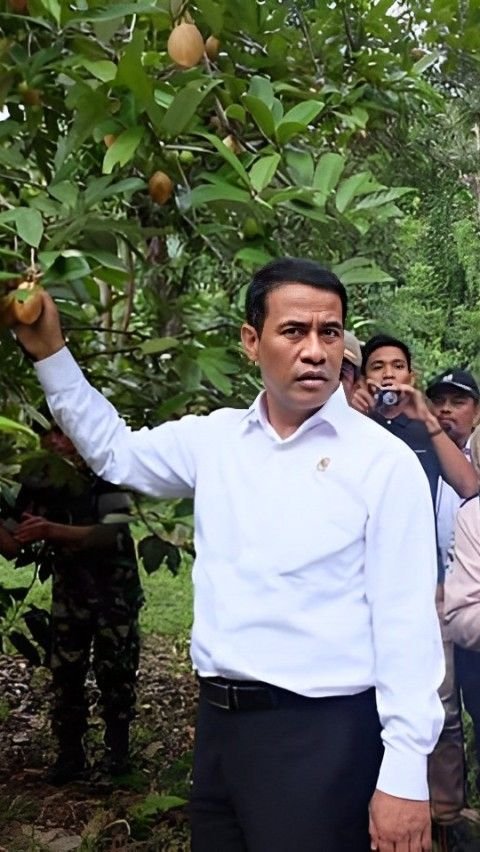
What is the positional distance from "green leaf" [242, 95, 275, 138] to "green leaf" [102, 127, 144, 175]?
0.18m

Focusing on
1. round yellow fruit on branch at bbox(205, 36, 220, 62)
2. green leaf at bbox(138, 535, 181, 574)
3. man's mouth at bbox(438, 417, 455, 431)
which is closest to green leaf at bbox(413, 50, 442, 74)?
round yellow fruit on branch at bbox(205, 36, 220, 62)

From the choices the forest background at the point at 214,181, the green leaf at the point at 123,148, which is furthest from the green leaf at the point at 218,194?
the green leaf at the point at 123,148

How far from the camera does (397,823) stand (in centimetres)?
121

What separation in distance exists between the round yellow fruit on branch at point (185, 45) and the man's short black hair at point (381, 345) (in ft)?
1.86

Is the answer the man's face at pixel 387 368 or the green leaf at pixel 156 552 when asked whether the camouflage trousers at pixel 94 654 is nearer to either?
the green leaf at pixel 156 552

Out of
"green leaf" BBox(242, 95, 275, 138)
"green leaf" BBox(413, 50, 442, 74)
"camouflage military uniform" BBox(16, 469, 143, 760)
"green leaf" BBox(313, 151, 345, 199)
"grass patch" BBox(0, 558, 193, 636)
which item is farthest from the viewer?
"grass patch" BBox(0, 558, 193, 636)

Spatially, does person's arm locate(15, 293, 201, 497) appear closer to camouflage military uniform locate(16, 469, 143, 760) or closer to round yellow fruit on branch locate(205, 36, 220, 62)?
round yellow fruit on branch locate(205, 36, 220, 62)

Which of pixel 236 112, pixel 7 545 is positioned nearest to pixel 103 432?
pixel 236 112

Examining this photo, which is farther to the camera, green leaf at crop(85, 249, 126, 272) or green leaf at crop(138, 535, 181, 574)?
green leaf at crop(138, 535, 181, 574)

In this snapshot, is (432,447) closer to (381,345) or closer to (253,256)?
(381,345)

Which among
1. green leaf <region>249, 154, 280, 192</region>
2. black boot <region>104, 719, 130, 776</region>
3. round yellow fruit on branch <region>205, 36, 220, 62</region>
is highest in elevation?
round yellow fruit on branch <region>205, 36, 220, 62</region>

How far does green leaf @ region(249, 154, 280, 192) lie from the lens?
1.51m

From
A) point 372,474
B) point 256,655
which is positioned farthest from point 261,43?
point 256,655

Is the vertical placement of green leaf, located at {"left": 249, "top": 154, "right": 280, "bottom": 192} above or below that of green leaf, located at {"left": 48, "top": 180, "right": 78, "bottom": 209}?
above
